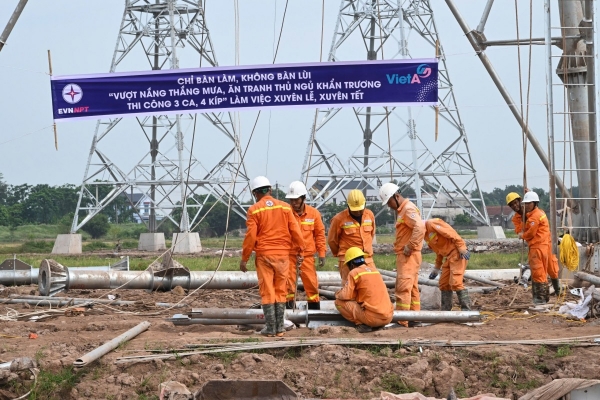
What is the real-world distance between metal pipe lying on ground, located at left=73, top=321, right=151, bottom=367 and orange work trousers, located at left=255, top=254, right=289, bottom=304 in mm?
1539

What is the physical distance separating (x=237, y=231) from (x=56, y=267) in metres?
49.2

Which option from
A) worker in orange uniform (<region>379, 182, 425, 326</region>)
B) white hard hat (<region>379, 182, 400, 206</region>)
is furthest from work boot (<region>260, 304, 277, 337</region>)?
white hard hat (<region>379, 182, 400, 206</region>)

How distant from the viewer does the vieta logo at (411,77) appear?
52.2 feet

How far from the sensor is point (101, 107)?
16234 mm

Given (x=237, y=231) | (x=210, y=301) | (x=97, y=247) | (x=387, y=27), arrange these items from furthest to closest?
1. (x=237, y=231)
2. (x=97, y=247)
3. (x=387, y=27)
4. (x=210, y=301)

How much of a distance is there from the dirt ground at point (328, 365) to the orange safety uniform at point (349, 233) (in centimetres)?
173

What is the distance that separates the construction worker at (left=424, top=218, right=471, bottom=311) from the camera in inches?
520

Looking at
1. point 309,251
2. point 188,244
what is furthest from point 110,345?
point 188,244

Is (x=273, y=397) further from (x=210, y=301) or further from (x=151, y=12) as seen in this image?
(x=151, y=12)

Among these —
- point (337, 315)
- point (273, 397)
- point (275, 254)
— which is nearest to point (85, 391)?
point (273, 397)

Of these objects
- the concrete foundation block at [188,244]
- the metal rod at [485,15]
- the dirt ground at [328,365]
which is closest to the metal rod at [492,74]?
the metal rod at [485,15]

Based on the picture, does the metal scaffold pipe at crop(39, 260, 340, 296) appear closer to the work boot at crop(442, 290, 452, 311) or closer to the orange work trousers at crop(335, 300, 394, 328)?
the work boot at crop(442, 290, 452, 311)

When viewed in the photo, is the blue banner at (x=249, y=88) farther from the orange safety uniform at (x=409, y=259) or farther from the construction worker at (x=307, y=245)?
the orange safety uniform at (x=409, y=259)

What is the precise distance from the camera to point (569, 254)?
15992 millimetres
